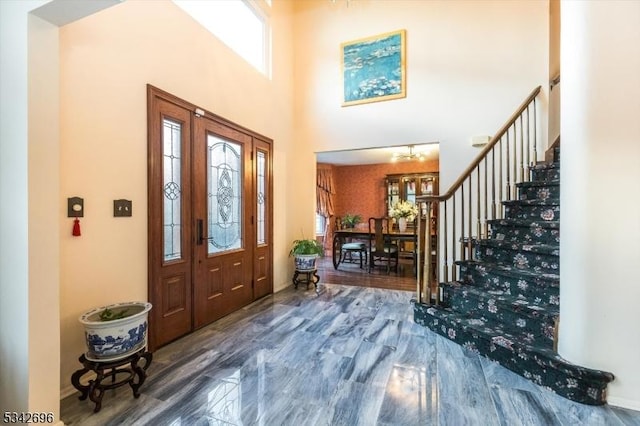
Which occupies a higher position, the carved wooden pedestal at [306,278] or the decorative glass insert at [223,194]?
the decorative glass insert at [223,194]

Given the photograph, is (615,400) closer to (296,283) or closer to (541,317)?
(541,317)

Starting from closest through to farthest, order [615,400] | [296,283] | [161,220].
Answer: [615,400], [161,220], [296,283]

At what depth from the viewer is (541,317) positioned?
87.4 inches

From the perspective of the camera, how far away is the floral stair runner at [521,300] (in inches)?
75.6

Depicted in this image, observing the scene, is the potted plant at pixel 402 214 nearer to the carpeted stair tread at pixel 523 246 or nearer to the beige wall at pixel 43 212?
the carpeted stair tread at pixel 523 246

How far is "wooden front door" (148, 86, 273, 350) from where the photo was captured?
2.54m

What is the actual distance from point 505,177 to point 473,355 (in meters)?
2.51

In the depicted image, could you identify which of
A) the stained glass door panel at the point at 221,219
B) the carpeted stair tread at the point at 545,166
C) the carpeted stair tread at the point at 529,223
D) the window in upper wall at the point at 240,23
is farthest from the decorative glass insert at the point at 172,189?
the carpeted stair tread at the point at 545,166

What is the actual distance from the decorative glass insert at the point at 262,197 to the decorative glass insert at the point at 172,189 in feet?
4.51

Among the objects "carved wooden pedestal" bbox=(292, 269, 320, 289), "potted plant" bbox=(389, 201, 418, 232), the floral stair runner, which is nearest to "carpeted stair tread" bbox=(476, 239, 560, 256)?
the floral stair runner

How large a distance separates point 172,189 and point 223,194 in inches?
27.8

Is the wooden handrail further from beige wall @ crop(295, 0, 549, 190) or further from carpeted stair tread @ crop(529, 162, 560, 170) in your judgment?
carpeted stair tread @ crop(529, 162, 560, 170)

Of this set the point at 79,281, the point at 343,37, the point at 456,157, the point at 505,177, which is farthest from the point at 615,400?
the point at 343,37

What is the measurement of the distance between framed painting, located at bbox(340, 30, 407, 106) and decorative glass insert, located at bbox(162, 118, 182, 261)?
2.87 meters
